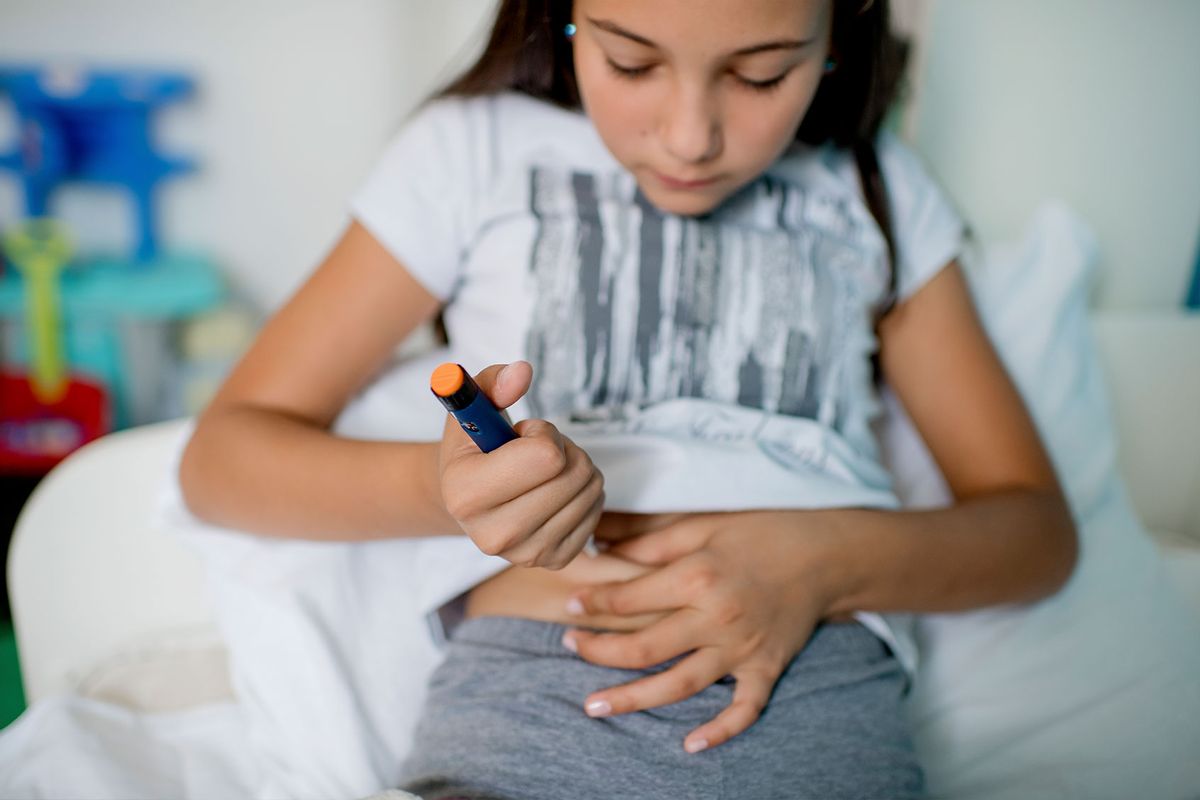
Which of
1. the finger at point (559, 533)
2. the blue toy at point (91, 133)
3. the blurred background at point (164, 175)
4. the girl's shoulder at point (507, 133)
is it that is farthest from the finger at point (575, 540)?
the blue toy at point (91, 133)

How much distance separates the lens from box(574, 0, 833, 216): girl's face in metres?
0.56

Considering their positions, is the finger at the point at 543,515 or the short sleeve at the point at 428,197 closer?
the finger at the point at 543,515

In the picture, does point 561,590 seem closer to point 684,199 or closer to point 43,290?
point 684,199

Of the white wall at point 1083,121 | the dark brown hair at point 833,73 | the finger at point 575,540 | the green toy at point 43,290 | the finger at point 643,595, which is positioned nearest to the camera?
the finger at point 575,540

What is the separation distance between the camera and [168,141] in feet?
5.36

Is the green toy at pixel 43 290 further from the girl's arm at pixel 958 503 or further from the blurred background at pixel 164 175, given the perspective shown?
the girl's arm at pixel 958 503

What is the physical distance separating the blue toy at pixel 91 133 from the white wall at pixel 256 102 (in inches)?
2.1

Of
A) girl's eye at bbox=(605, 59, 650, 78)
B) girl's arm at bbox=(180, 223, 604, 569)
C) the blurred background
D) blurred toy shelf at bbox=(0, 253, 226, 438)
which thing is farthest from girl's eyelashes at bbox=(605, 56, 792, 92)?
blurred toy shelf at bbox=(0, 253, 226, 438)

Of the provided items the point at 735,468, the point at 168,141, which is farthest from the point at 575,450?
the point at 168,141

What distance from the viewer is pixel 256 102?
1.65 metres

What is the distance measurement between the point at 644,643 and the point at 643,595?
0.10ft

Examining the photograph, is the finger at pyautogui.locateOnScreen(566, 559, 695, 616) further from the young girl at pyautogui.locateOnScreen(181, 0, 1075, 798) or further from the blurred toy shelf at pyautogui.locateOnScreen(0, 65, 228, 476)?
the blurred toy shelf at pyautogui.locateOnScreen(0, 65, 228, 476)

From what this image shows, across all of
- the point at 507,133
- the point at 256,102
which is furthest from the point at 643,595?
the point at 256,102

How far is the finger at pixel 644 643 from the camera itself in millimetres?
583
